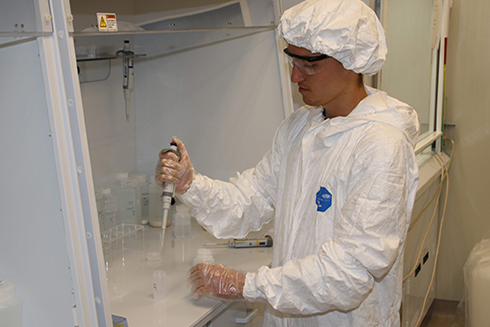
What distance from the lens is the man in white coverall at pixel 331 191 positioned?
1.02m

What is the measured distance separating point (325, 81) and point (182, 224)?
0.81 meters

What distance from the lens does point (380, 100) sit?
120cm

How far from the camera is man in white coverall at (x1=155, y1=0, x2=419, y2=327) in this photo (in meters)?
1.02

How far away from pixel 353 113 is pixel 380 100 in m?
0.08

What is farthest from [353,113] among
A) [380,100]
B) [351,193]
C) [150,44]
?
[150,44]

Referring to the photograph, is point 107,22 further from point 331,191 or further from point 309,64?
point 331,191

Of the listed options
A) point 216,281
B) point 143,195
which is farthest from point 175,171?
point 143,195

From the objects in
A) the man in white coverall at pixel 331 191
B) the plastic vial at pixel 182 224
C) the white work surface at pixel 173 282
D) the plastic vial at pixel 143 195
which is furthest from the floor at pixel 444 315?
the plastic vial at pixel 143 195

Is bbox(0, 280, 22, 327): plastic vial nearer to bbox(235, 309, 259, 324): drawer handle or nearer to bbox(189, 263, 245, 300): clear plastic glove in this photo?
bbox(189, 263, 245, 300): clear plastic glove

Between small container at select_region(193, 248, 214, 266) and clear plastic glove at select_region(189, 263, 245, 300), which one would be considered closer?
clear plastic glove at select_region(189, 263, 245, 300)

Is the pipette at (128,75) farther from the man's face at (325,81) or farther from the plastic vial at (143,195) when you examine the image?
the man's face at (325,81)

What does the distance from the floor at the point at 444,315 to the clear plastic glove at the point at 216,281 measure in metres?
1.80

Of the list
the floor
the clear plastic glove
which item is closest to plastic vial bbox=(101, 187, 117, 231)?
the clear plastic glove

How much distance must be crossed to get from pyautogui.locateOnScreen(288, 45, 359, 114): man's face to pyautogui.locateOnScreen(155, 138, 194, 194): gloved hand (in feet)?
1.18
